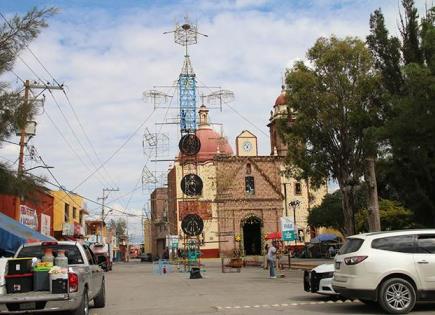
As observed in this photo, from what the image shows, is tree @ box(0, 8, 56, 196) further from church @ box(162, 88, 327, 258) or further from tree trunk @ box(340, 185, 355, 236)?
church @ box(162, 88, 327, 258)

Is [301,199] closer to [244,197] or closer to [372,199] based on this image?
[244,197]

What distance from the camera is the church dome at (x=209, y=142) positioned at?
76.2m

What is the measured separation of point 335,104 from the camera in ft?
92.5

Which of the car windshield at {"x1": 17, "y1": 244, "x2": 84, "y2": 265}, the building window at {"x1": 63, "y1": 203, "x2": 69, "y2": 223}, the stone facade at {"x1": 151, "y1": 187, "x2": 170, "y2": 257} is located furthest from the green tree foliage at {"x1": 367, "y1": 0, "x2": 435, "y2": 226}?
the stone facade at {"x1": 151, "y1": 187, "x2": 170, "y2": 257}

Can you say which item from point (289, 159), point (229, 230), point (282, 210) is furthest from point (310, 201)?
point (289, 159)

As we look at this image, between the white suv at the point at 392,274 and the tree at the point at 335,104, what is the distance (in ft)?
50.3

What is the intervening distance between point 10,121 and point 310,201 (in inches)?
2497

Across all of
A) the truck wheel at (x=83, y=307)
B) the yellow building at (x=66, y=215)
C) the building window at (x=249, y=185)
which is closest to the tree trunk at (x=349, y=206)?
the truck wheel at (x=83, y=307)

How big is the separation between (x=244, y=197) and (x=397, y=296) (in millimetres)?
60472

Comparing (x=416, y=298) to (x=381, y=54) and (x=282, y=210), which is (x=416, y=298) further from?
(x=282, y=210)

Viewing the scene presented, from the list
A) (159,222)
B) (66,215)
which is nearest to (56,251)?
(66,215)

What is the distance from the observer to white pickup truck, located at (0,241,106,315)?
11281 mm

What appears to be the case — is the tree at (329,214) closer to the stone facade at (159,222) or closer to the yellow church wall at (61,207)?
the yellow church wall at (61,207)

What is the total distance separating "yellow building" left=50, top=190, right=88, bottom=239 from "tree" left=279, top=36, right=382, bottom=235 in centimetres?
2672
